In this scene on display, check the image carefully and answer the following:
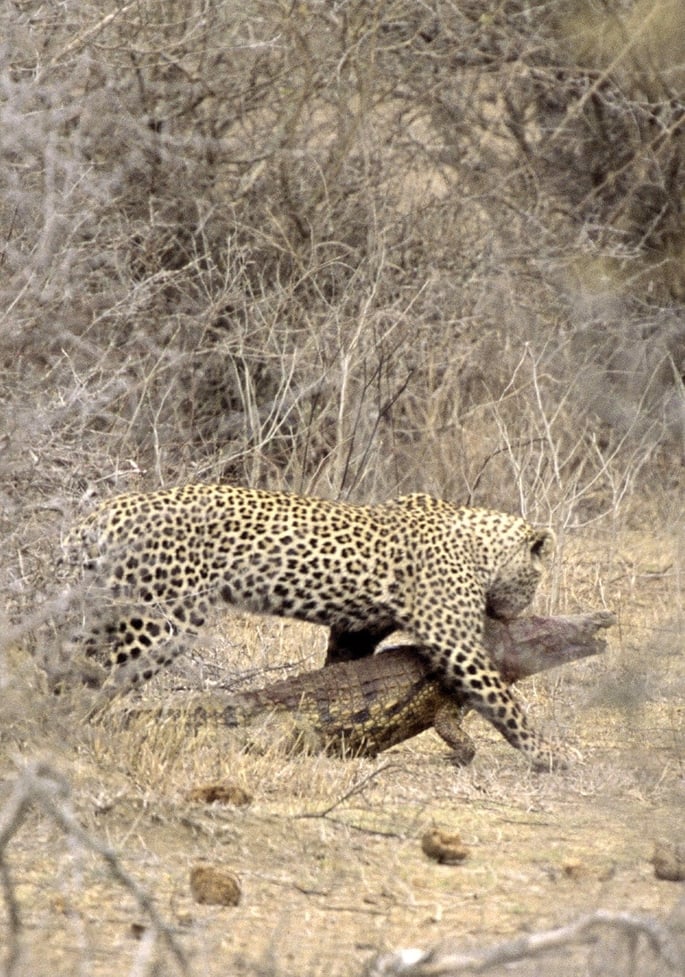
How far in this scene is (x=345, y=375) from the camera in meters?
9.01

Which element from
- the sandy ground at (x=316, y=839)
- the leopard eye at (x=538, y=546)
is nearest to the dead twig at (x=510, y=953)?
the sandy ground at (x=316, y=839)

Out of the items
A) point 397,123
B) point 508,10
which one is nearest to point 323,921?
point 397,123

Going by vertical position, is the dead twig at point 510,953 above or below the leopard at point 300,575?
above

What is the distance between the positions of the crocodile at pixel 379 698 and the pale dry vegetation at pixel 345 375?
147 millimetres

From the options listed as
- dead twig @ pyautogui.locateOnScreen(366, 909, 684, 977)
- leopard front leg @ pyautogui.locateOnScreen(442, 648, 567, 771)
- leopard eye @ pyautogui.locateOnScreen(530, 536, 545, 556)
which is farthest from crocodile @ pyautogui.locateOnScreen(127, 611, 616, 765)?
dead twig @ pyautogui.locateOnScreen(366, 909, 684, 977)

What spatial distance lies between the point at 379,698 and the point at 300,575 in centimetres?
64

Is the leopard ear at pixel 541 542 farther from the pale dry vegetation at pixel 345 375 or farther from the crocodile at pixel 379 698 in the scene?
the pale dry vegetation at pixel 345 375

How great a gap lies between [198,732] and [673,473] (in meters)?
6.09

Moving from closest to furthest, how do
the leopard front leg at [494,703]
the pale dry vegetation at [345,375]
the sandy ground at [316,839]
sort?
the sandy ground at [316,839], the pale dry vegetation at [345,375], the leopard front leg at [494,703]

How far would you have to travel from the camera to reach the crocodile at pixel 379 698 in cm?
607

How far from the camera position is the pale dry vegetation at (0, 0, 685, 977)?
507 centimetres

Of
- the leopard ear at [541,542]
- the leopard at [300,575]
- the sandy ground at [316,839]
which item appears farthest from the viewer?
the leopard ear at [541,542]

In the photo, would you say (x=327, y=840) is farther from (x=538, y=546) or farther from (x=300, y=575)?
(x=538, y=546)

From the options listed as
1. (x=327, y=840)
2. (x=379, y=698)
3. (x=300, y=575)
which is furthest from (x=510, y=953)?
(x=300, y=575)
